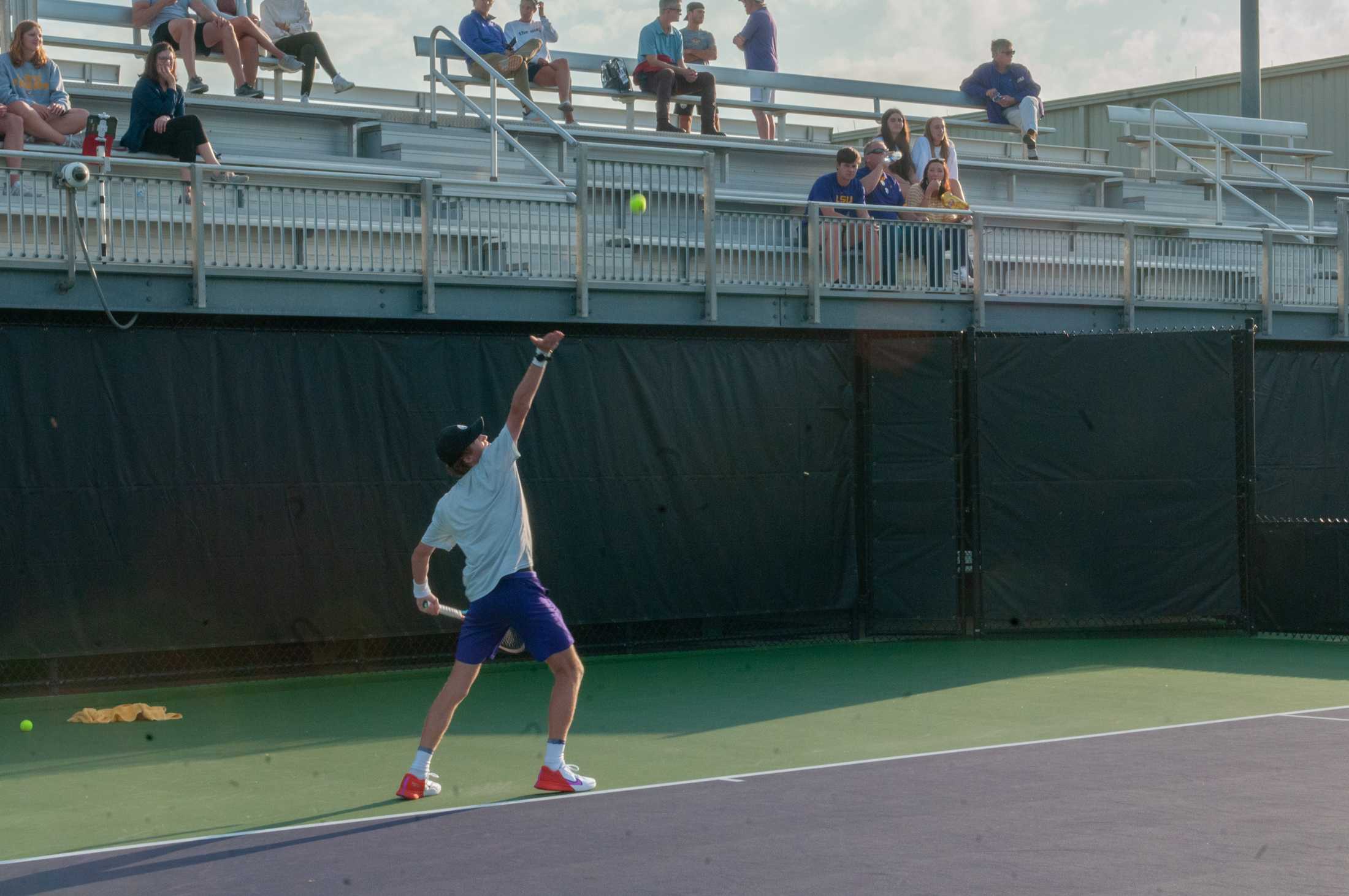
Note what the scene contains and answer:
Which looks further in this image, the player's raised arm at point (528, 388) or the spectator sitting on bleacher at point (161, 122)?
the spectator sitting on bleacher at point (161, 122)

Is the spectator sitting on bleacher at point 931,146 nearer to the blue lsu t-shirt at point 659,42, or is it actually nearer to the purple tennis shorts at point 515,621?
the blue lsu t-shirt at point 659,42

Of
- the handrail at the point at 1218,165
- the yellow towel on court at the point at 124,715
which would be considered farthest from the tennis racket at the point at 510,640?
the handrail at the point at 1218,165

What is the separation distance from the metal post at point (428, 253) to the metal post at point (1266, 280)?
830cm

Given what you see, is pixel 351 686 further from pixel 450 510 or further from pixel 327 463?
pixel 450 510

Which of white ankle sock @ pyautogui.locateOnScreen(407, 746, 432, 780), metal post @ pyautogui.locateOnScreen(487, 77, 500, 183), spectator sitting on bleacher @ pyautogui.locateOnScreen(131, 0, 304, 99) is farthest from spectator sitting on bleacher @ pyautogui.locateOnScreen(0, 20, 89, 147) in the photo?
white ankle sock @ pyautogui.locateOnScreen(407, 746, 432, 780)

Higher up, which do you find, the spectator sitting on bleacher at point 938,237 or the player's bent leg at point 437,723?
the spectator sitting on bleacher at point 938,237

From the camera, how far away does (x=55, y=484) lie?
11.6 m

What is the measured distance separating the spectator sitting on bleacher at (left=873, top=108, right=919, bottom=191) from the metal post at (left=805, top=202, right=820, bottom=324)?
7.11 feet

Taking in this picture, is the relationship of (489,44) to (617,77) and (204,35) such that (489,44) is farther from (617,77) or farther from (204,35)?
(204,35)

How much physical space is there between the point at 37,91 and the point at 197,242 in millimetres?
2451

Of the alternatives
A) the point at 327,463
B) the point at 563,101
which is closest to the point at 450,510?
the point at 327,463

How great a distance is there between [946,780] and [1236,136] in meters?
25.9

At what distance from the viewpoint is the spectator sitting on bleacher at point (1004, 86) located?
21828mm

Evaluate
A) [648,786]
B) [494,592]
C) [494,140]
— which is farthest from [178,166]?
[648,786]
